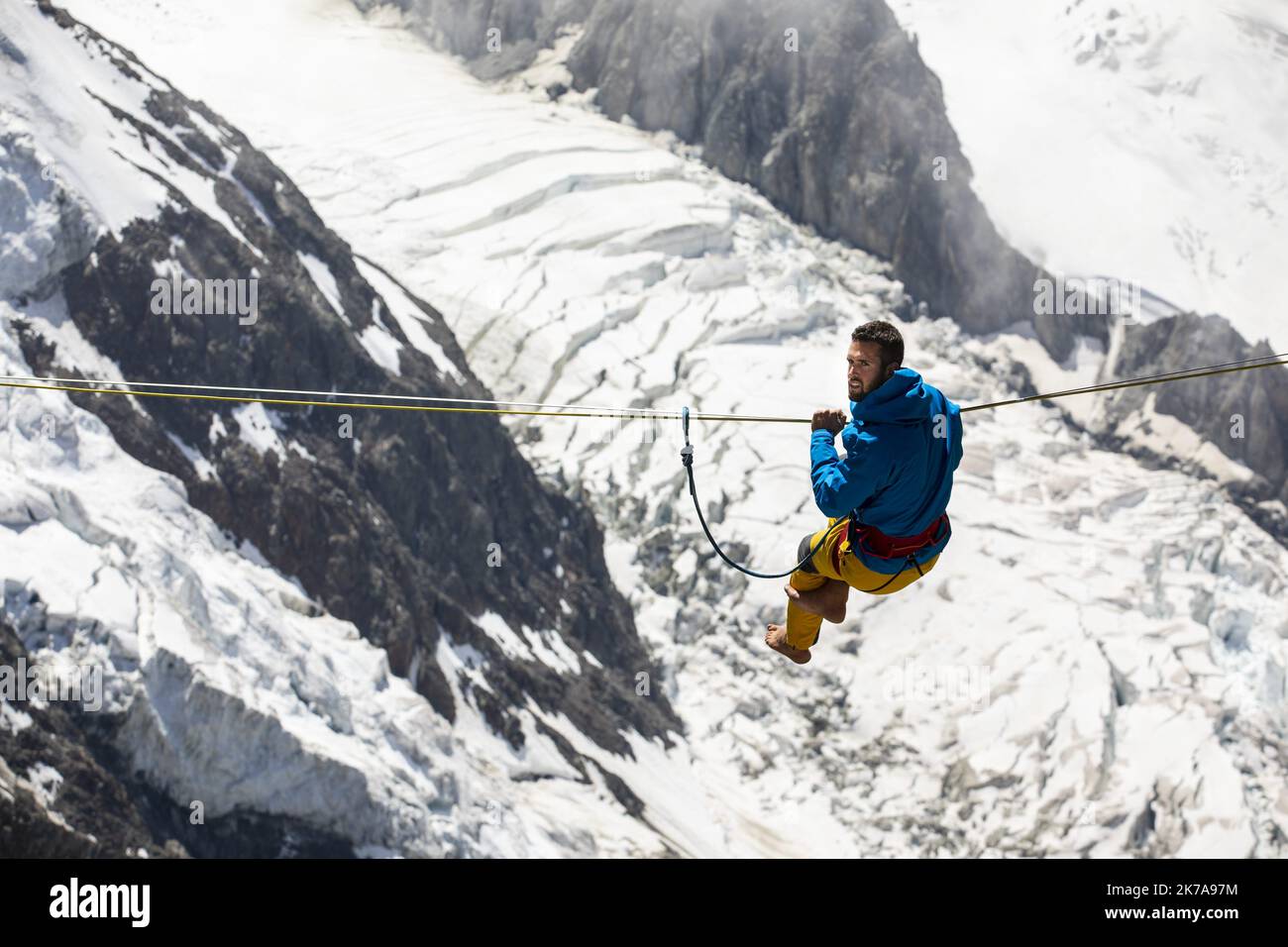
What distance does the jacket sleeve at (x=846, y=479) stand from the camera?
12.0 meters

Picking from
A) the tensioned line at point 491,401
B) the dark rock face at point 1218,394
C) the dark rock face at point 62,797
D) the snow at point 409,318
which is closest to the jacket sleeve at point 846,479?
the tensioned line at point 491,401

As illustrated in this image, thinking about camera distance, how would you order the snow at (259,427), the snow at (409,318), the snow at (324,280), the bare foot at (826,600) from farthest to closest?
1. the snow at (409,318)
2. the snow at (324,280)
3. the snow at (259,427)
4. the bare foot at (826,600)

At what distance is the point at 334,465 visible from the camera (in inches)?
1657

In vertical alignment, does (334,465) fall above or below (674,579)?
above

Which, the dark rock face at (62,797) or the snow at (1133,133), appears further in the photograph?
the snow at (1133,133)

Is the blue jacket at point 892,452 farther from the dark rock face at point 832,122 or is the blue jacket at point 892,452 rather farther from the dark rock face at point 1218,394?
the dark rock face at point 832,122

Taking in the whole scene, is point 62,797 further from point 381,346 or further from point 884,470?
point 381,346

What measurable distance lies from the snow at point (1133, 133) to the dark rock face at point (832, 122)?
2.32 metres

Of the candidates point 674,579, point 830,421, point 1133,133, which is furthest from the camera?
point 1133,133

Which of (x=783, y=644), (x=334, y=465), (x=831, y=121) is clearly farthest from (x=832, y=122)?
(x=783, y=644)

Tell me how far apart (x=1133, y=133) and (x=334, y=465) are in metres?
56.5
